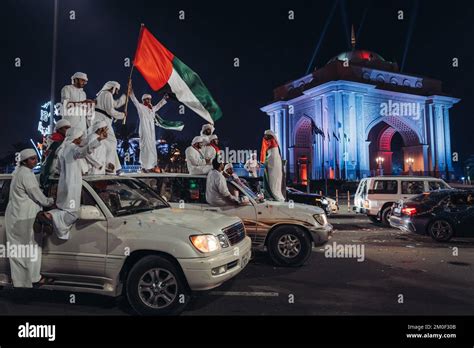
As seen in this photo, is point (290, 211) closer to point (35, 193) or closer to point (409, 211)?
point (35, 193)

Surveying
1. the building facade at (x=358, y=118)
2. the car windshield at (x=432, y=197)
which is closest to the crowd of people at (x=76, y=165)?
the car windshield at (x=432, y=197)

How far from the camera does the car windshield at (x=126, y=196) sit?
5.37m

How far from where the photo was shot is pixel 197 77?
10.8 m

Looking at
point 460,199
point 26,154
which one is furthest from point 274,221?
point 460,199

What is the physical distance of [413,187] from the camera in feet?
45.4

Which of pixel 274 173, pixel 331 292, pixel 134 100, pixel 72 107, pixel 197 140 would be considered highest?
pixel 134 100

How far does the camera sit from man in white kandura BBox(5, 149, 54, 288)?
5102 millimetres

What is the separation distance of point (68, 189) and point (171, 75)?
5.95 meters

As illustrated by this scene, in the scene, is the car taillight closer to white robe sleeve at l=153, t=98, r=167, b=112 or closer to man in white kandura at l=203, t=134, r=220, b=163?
man in white kandura at l=203, t=134, r=220, b=163

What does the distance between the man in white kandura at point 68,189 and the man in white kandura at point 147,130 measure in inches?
194

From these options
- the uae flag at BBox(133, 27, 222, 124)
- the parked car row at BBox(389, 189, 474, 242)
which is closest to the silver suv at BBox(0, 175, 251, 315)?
the uae flag at BBox(133, 27, 222, 124)
